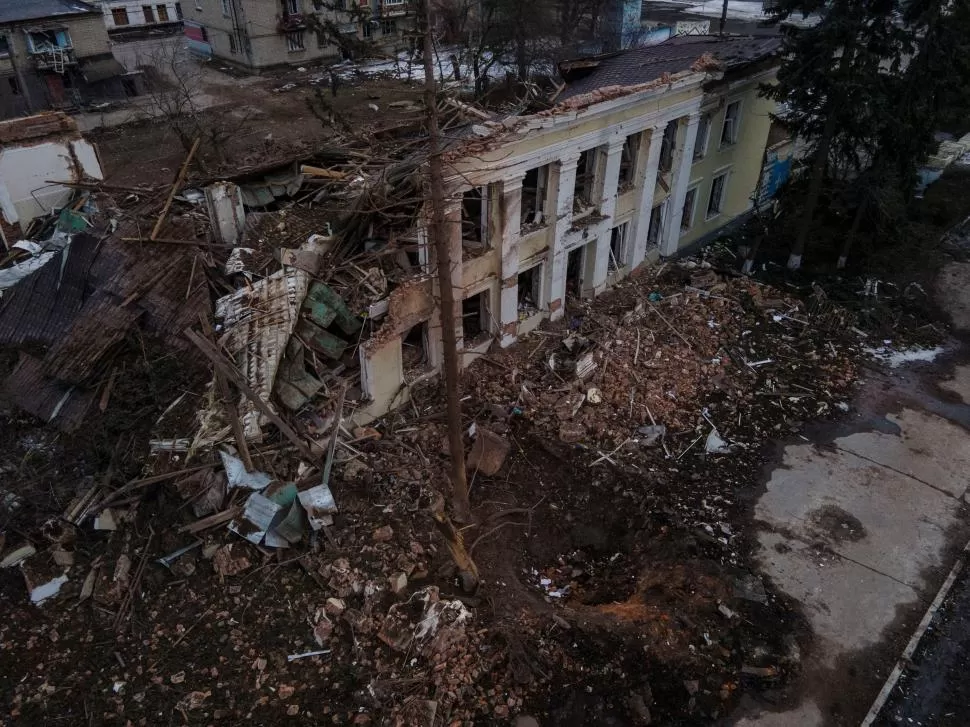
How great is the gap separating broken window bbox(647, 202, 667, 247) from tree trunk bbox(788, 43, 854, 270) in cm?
489

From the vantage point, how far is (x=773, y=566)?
14.2 m

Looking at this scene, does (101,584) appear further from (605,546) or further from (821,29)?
(821,29)

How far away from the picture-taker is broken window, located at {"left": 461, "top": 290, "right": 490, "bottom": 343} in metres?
18.2

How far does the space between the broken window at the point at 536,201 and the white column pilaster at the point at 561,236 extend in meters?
0.43

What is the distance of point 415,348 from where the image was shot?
17188mm

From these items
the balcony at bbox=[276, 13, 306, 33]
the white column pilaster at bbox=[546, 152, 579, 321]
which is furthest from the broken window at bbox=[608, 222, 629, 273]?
the balcony at bbox=[276, 13, 306, 33]

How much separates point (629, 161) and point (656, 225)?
347cm

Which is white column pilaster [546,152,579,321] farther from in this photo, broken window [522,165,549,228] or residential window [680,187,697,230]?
residential window [680,187,697,230]

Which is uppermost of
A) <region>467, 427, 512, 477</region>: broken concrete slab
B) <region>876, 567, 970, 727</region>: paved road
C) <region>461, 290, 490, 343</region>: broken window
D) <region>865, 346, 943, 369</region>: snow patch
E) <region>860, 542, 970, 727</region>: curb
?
<region>461, 290, 490, 343</region>: broken window

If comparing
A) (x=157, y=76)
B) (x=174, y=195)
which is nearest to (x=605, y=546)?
(x=174, y=195)

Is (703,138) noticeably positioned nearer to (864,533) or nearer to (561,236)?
(561,236)

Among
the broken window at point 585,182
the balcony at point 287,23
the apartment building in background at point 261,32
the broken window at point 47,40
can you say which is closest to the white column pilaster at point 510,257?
the broken window at point 585,182

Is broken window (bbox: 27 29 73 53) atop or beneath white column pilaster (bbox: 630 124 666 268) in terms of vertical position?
atop

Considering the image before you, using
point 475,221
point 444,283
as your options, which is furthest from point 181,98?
point 444,283
